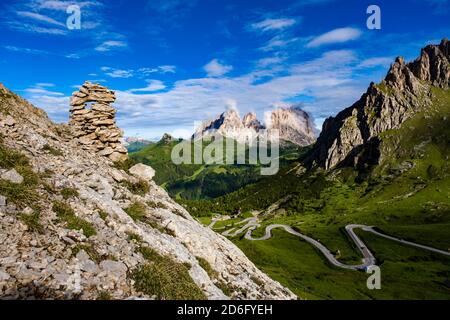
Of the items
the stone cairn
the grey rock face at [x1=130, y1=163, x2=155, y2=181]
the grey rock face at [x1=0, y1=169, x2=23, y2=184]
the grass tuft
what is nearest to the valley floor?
the grey rock face at [x1=130, y1=163, x2=155, y2=181]

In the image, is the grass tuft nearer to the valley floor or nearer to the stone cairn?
the stone cairn

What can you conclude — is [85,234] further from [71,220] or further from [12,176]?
[12,176]

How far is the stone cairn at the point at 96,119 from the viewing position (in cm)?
4112

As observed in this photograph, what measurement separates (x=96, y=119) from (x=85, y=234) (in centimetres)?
2226

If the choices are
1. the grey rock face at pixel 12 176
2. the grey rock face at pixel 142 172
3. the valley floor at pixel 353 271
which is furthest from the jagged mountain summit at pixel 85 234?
the valley floor at pixel 353 271

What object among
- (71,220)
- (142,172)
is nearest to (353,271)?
(142,172)

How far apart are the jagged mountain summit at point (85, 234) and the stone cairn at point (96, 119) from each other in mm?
2558

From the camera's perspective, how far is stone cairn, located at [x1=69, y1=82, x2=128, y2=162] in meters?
41.1

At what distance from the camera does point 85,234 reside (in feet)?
73.0

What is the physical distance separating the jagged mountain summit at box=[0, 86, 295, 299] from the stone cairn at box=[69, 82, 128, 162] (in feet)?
8.39

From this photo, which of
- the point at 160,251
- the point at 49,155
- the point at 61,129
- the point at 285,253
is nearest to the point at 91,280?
the point at 160,251

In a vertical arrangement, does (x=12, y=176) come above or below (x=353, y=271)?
above

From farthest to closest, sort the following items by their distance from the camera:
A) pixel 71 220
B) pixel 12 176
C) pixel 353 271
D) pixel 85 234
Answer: pixel 353 271
pixel 12 176
pixel 71 220
pixel 85 234
